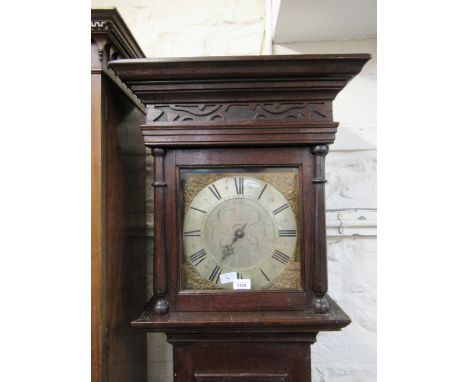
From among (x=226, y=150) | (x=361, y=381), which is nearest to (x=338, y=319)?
(x=226, y=150)

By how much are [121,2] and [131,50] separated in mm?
479

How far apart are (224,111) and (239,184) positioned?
0.63 ft

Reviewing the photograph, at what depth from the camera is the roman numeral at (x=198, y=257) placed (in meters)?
0.82

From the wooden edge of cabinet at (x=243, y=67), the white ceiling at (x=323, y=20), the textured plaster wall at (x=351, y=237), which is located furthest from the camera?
the textured plaster wall at (x=351, y=237)

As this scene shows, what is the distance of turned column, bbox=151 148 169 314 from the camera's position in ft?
2.60

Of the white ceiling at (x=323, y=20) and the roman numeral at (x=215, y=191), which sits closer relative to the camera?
the roman numeral at (x=215, y=191)

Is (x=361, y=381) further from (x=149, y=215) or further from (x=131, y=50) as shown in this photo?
(x=131, y=50)

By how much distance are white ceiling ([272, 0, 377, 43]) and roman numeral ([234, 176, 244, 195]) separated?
0.57 m

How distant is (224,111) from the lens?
2.64 ft

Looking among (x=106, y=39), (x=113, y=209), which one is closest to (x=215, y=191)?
(x=113, y=209)

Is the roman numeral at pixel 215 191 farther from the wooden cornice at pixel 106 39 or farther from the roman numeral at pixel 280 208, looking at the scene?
the wooden cornice at pixel 106 39

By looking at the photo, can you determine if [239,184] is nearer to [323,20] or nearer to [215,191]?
[215,191]

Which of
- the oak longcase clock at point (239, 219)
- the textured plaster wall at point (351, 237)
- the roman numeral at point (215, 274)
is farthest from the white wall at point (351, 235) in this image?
the roman numeral at point (215, 274)

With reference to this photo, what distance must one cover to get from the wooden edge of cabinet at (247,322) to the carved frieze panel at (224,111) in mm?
494
